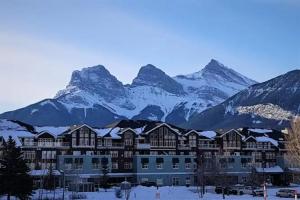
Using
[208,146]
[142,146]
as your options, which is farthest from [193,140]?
[142,146]

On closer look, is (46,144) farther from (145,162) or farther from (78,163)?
(145,162)

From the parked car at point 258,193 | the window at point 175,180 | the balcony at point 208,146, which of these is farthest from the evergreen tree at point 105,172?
the parked car at point 258,193

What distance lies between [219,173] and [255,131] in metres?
52.0

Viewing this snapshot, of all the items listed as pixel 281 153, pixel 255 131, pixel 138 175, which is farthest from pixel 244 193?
pixel 255 131

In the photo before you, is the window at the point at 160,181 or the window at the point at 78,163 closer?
the window at the point at 78,163

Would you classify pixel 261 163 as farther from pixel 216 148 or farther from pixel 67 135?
pixel 67 135

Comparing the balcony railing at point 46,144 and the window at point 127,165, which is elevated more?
the balcony railing at point 46,144

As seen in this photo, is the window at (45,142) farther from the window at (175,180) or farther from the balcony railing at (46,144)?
the window at (175,180)

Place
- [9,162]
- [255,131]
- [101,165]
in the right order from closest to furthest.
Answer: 1. [9,162]
2. [101,165]
3. [255,131]

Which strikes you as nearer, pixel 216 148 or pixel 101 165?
pixel 101 165

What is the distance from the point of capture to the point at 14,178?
212ft

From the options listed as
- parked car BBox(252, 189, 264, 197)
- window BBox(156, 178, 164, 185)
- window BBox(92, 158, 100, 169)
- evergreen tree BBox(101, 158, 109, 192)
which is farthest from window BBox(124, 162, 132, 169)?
parked car BBox(252, 189, 264, 197)

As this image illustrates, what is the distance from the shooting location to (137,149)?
126 m

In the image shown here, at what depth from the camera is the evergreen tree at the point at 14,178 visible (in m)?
64.2
